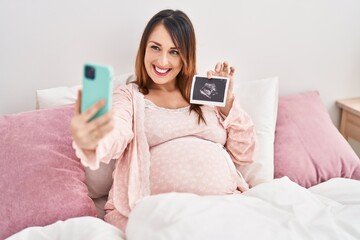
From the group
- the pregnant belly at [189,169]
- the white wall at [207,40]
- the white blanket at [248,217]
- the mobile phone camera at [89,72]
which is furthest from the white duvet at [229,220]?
the white wall at [207,40]

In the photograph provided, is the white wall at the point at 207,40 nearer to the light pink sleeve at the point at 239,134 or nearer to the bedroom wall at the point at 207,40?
the bedroom wall at the point at 207,40

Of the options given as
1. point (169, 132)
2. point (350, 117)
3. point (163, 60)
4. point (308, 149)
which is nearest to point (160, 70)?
point (163, 60)

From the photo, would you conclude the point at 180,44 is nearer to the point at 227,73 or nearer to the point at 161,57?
the point at 161,57

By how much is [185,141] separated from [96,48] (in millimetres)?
534

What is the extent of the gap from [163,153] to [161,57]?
0.96ft

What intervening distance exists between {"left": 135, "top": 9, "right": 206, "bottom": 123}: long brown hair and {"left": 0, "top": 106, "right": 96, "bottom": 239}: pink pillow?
0.28 metres

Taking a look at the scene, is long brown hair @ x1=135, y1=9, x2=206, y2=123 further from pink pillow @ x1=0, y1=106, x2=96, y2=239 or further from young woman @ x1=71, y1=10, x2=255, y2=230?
pink pillow @ x1=0, y1=106, x2=96, y2=239

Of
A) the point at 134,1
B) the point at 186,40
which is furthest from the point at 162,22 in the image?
the point at 134,1

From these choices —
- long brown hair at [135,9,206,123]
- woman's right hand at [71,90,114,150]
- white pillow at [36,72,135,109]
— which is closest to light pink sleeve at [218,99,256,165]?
long brown hair at [135,9,206,123]

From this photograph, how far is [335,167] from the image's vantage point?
4.91 feet

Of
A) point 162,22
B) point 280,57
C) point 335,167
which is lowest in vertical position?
point 335,167

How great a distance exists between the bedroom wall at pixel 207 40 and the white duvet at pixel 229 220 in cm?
66

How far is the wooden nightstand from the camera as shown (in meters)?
1.81

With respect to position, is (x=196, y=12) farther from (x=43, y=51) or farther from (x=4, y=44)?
(x=4, y=44)
